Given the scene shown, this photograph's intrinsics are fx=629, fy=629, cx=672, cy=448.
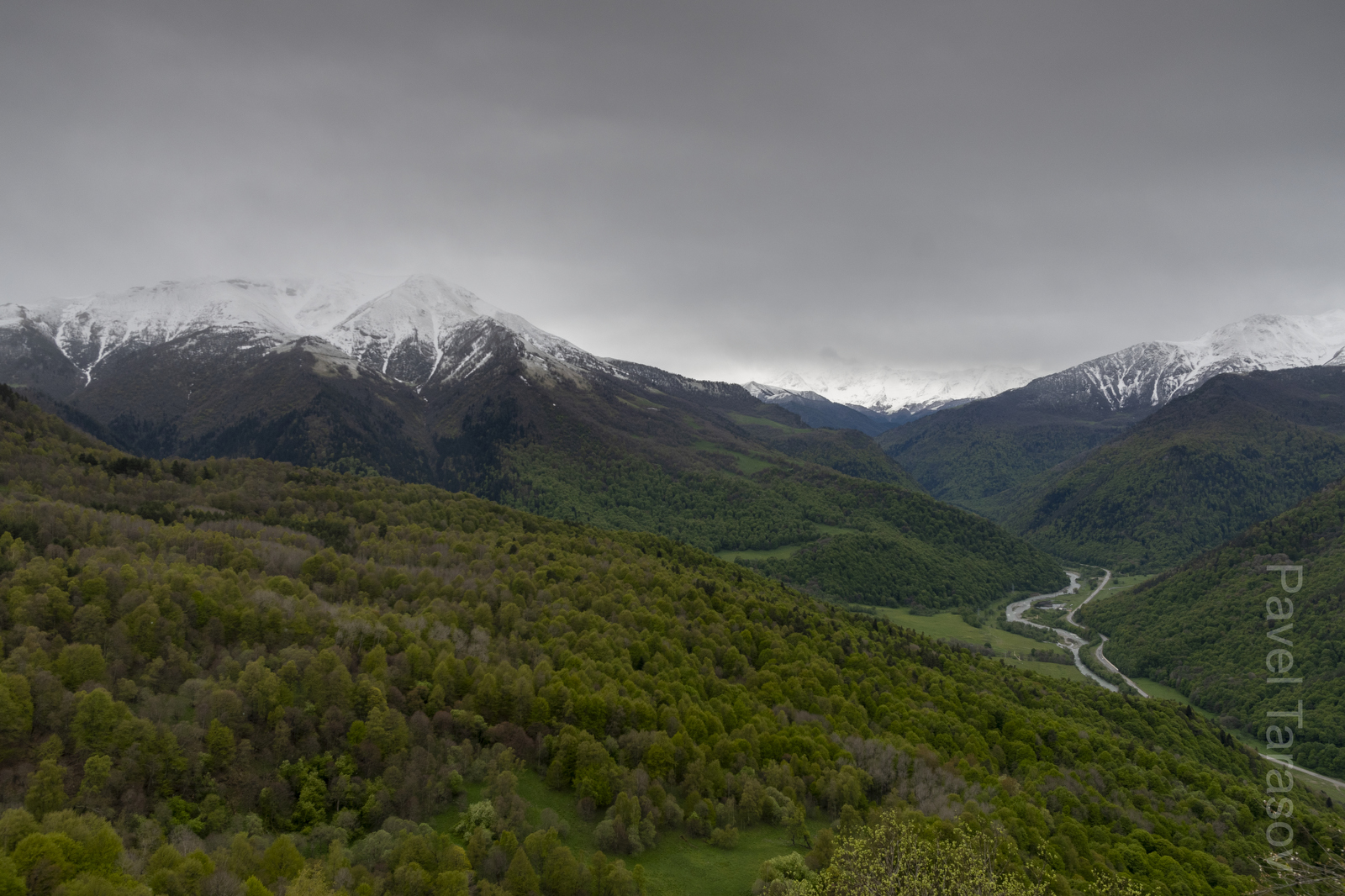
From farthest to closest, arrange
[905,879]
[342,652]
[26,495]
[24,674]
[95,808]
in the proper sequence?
1. [26,495]
2. [342,652]
3. [24,674]
4. [95,808]
5. [905,879]

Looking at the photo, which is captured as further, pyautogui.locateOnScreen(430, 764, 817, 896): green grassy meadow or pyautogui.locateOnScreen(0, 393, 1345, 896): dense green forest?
pyautogui.locateOnScreen(430, 764, 817, 896): green grassy meadow

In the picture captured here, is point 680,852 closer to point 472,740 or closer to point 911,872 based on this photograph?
point 911,872

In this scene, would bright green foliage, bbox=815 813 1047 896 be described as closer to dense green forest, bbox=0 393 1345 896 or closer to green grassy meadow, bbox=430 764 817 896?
dense green forest, bbox=0 393 1345 896

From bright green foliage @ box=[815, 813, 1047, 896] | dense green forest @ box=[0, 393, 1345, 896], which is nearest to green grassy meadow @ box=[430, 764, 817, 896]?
dense green forest @ box=[0, 393, 1345, 896]

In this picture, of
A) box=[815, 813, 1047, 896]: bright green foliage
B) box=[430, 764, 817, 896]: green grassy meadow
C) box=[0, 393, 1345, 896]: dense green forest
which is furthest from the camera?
box=[430, 764, 817, 896]: green grassy meadow

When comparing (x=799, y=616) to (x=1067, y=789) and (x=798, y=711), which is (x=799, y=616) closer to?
(x=798, y=711)

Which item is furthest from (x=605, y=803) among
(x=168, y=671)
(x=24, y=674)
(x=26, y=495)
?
(x=26, y=495)
